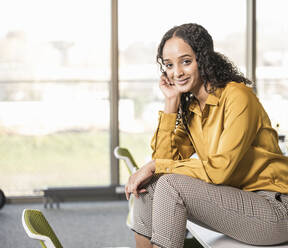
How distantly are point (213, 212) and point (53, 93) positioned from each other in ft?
10.6

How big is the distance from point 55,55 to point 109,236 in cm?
200

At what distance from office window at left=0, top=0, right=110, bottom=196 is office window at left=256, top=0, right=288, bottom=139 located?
5.27 feet

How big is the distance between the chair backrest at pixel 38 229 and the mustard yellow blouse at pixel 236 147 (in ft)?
1.58

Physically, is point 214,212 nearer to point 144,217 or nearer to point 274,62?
point 144,217

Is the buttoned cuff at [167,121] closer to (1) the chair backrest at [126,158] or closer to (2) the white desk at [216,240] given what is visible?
(2) the white desk at [216,240]

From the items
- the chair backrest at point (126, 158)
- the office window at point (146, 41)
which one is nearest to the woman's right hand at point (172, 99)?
the chair backrest at point (126, 158)

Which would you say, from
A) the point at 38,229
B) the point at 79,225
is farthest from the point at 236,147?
the point at 79,225

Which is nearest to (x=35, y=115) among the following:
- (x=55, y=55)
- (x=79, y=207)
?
(x=55, y=55)

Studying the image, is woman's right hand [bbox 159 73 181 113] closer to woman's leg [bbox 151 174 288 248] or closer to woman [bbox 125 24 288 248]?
woman [bbox 125 24 288 248]

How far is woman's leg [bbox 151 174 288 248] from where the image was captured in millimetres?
1570

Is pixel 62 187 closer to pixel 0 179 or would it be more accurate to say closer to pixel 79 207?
pixel 79 207

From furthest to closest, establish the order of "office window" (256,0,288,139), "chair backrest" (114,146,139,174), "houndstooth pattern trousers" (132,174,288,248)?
1. "office window" (256,0,288,139)
2. "chair backrest" (114,146,139,174)
3. "houndstooth pattern trousers" (132,174,288,248)

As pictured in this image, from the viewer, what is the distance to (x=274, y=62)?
4844 mm

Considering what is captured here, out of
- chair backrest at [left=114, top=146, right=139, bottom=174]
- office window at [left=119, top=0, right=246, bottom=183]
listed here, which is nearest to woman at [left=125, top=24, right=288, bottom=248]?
chair backrest at [left=114, top=146, right=139, bottom=174]
